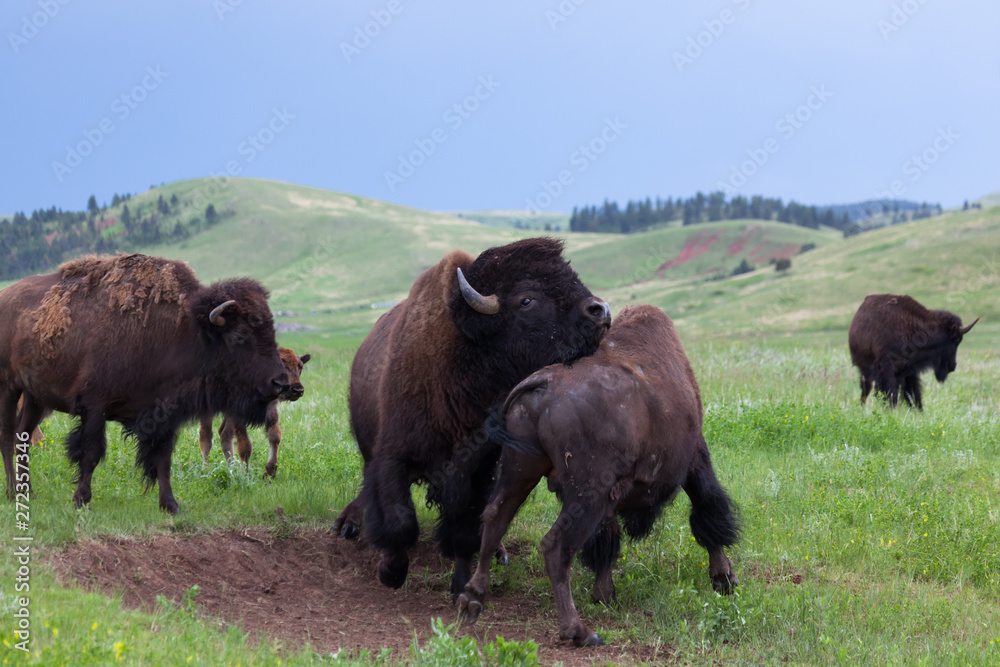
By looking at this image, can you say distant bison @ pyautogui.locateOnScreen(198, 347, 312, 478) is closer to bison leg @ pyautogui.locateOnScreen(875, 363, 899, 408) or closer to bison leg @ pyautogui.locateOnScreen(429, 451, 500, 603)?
bison leg @ pyautogui.locateOnScreen(429, 451, 500, 603)

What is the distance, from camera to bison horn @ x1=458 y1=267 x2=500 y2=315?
5117 mm

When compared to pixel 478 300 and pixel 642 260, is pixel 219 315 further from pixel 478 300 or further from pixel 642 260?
pixel 642 260

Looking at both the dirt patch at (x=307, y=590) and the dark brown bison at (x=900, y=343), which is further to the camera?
the dark brown bison at (x=900, y=343)

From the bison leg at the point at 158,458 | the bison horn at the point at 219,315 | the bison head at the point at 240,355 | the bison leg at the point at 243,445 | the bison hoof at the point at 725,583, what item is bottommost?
the bison hoof at the point at 725,583

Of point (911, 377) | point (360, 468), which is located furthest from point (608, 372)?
point (911, 377)

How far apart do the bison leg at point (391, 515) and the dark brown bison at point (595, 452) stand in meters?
0.64

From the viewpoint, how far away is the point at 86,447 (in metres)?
6.68

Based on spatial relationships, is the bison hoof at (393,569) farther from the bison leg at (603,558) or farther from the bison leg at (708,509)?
the bison leg at (708,509)

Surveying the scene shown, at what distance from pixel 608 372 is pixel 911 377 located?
12.2 m

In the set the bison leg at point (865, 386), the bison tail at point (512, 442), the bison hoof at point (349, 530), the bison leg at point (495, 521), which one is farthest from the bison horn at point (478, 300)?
the bison leg at point (865, 386)

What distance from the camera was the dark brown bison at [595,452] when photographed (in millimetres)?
4566

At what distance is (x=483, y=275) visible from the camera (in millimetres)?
5379

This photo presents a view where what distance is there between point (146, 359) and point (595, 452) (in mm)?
4189

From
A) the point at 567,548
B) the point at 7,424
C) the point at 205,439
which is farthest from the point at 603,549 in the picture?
the point at 7,424
